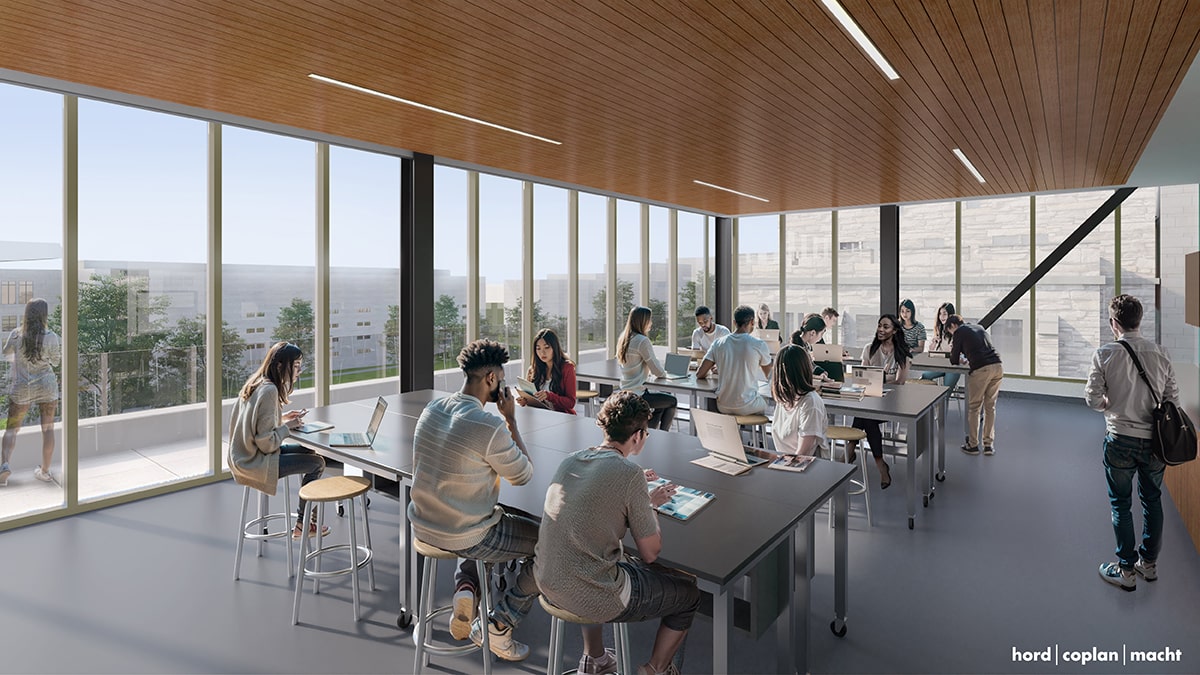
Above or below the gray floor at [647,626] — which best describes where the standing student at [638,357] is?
above

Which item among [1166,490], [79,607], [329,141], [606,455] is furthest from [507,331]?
[1166,490]

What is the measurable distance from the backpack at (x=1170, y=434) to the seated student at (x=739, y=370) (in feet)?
8.05

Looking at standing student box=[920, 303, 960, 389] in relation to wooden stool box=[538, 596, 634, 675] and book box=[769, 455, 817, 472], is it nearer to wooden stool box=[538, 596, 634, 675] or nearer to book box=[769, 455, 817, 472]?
book box=[769, 455, 817, 472]

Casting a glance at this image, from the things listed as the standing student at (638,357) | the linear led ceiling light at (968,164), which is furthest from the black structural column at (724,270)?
the standing student at (638,357)

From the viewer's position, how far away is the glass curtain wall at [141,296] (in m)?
4.78

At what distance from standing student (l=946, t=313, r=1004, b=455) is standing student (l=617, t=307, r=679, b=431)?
Result: 2.96m

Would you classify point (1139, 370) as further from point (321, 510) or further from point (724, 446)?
point (321, 510)

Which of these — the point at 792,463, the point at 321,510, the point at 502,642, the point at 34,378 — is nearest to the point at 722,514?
the point at 792,463

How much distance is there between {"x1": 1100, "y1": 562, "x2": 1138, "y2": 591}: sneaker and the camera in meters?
3.36

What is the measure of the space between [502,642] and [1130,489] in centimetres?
348

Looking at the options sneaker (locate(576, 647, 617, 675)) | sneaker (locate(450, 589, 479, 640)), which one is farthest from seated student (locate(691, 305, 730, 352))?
sneaker (locate(576, 647, 617, 675))

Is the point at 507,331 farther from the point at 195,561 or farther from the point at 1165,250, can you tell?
the point at 1165,250

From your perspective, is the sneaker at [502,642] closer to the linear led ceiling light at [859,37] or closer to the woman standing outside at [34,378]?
the linear led ceiling light at [859,37]

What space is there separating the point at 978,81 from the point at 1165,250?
15.7 feet
